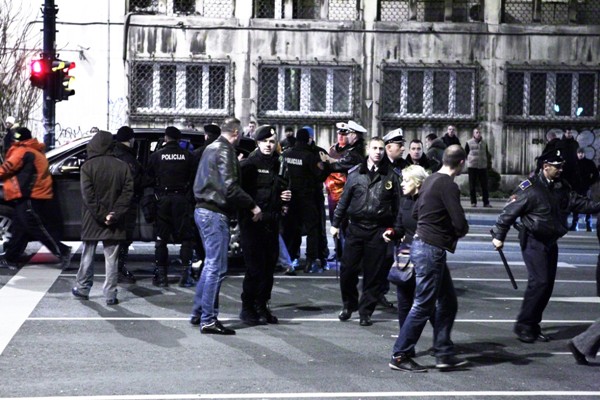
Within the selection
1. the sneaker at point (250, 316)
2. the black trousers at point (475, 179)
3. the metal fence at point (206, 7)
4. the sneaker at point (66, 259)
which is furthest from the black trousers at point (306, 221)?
the metal fence at point (206, 7)

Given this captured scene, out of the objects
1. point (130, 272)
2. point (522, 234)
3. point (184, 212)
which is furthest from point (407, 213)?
point (130, 272)

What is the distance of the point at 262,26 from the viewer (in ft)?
105

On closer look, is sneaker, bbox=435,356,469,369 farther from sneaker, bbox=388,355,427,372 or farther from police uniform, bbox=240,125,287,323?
police uniform, bbox=240,125,287,323

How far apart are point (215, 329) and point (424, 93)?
853 inches

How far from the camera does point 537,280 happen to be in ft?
37.4

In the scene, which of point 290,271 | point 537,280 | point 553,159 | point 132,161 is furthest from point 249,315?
point 290,271

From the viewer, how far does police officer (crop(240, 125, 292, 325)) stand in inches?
465

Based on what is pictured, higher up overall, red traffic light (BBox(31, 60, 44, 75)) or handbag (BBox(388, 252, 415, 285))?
red traffic light (BBox(31, 60, 44, 75))

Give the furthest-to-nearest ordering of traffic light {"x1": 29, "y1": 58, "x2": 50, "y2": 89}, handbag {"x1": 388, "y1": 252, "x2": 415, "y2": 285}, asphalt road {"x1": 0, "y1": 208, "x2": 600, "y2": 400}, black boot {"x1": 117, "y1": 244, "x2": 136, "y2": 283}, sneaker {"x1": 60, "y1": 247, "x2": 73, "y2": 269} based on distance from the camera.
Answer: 1. traffic light {"x1": 29, "y1": 58, "x2": 50, "y2": 89}
2. sneaker {"x1": 60, "y1": 247, "x2": 73, "y2": 269}
3. black boot {"x1": 117, "y1": 244, "x2": 136, "y2": 283}
4. handbag {"x1": 388, "y1": 252, "x2": 415, "y2": 285}
5. asphalt road {"x1": 0, "y1": 208, "x2": 600, "y2": 400}

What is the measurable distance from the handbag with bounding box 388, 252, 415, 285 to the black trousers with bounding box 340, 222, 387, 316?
5.85 ft

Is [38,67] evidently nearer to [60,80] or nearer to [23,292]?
[60,80]

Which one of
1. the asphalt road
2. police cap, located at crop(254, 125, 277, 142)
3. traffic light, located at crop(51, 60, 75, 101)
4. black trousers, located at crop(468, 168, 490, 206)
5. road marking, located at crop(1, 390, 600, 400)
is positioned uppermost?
traffic light, located at crop(51, 60, 75, 101)

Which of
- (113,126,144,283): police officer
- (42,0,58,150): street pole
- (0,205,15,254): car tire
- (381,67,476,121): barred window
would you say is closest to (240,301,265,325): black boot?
(113,126,144,283): police officer

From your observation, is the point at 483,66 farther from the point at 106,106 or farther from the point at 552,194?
the point at 552,194
